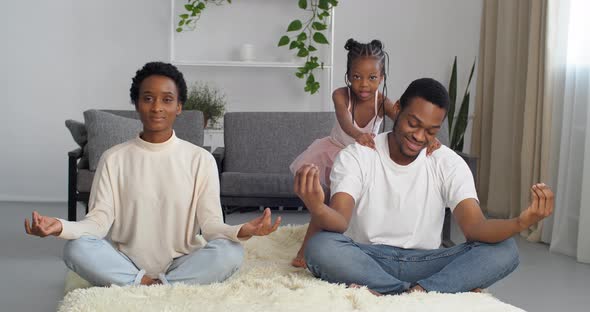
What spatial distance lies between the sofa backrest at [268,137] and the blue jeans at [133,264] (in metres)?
1.99

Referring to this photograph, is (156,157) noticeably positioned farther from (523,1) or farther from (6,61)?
(6,61)

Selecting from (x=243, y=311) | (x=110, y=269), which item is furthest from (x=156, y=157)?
(x=243, y=311)

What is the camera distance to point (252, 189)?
4.23m

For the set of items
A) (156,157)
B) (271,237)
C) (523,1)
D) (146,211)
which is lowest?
(271,237)

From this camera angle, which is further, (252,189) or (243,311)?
(252,189)

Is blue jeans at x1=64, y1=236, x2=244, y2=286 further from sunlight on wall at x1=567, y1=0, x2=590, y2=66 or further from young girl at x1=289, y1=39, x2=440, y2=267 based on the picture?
sunlight on wall at x1=567, y1=0, x2=590, y2=66

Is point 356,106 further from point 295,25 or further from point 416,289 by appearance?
point 295,25

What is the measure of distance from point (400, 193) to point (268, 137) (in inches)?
81.5

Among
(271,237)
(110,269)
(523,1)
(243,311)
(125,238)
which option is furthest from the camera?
(523,1)

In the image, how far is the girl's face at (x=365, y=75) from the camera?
10.4ft

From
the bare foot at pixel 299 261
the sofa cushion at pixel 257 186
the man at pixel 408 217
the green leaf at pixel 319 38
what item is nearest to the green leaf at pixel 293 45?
the green leaf at pixel 319 38

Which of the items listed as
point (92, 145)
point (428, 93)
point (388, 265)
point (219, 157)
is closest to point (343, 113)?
point (428, 93)

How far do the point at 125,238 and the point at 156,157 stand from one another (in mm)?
Answer: 282

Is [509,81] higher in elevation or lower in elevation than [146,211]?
higher
